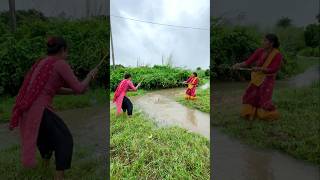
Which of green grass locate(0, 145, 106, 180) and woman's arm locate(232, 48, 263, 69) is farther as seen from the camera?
woman's arm locate(232, 48, 263, 69)

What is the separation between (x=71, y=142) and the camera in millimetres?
3818

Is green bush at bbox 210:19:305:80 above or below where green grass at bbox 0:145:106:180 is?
above

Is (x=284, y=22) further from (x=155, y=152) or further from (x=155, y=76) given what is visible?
(x=155, y=152)

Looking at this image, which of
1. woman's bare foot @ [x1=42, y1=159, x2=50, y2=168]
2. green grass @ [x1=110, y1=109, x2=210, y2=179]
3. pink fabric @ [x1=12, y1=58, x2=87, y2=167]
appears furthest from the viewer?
green grass @ [x1=110, y1=109, x2=210, y2=179]

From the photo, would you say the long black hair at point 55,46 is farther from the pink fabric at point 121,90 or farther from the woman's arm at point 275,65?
the woman's arm at point 275,65

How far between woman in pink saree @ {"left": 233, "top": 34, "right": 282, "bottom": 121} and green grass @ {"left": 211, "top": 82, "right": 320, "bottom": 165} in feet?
0.22

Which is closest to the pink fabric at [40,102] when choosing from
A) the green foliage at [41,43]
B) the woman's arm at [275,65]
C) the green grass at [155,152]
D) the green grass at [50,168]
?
the green grass at [50,168]

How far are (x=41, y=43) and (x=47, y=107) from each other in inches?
30.4

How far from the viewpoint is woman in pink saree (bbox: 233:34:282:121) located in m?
4.31

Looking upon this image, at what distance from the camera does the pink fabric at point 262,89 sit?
4332 mm

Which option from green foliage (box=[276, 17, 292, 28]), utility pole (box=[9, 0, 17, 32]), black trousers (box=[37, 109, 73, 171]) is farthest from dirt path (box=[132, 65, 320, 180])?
utility pole (box=[9, 0, 17, 32])

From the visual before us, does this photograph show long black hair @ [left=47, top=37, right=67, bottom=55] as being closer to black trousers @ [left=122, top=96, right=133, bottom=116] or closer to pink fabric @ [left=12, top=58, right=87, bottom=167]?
pink fabric @ [left=12, top=58, right=87, bottom=167]

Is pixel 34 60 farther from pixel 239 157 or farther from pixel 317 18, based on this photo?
pixel 317 18

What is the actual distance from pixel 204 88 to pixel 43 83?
226 cm
